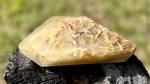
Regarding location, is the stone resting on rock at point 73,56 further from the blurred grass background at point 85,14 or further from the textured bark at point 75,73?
the blurred grass background at point 85,14

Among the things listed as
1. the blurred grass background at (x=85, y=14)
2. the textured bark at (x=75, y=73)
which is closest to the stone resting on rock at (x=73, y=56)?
the textured bark at (x=75, y=73)

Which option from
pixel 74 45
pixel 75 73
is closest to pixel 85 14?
pixel 75 73

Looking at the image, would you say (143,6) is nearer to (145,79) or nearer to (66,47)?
(145,79)

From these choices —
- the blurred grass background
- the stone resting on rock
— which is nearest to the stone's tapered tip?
the stone resting on rock

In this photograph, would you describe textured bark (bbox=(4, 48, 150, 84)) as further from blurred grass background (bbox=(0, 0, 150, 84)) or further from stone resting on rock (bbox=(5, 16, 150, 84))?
blurred grass background (bbox=(0, 0, 150, 84))

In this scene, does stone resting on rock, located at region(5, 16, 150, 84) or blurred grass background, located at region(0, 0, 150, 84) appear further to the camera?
blurred grass background, located at region(0, 0, 150, 84)

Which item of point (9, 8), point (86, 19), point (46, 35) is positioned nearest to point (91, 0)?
point (9, 8)

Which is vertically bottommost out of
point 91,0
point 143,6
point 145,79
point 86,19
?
point 145,79
